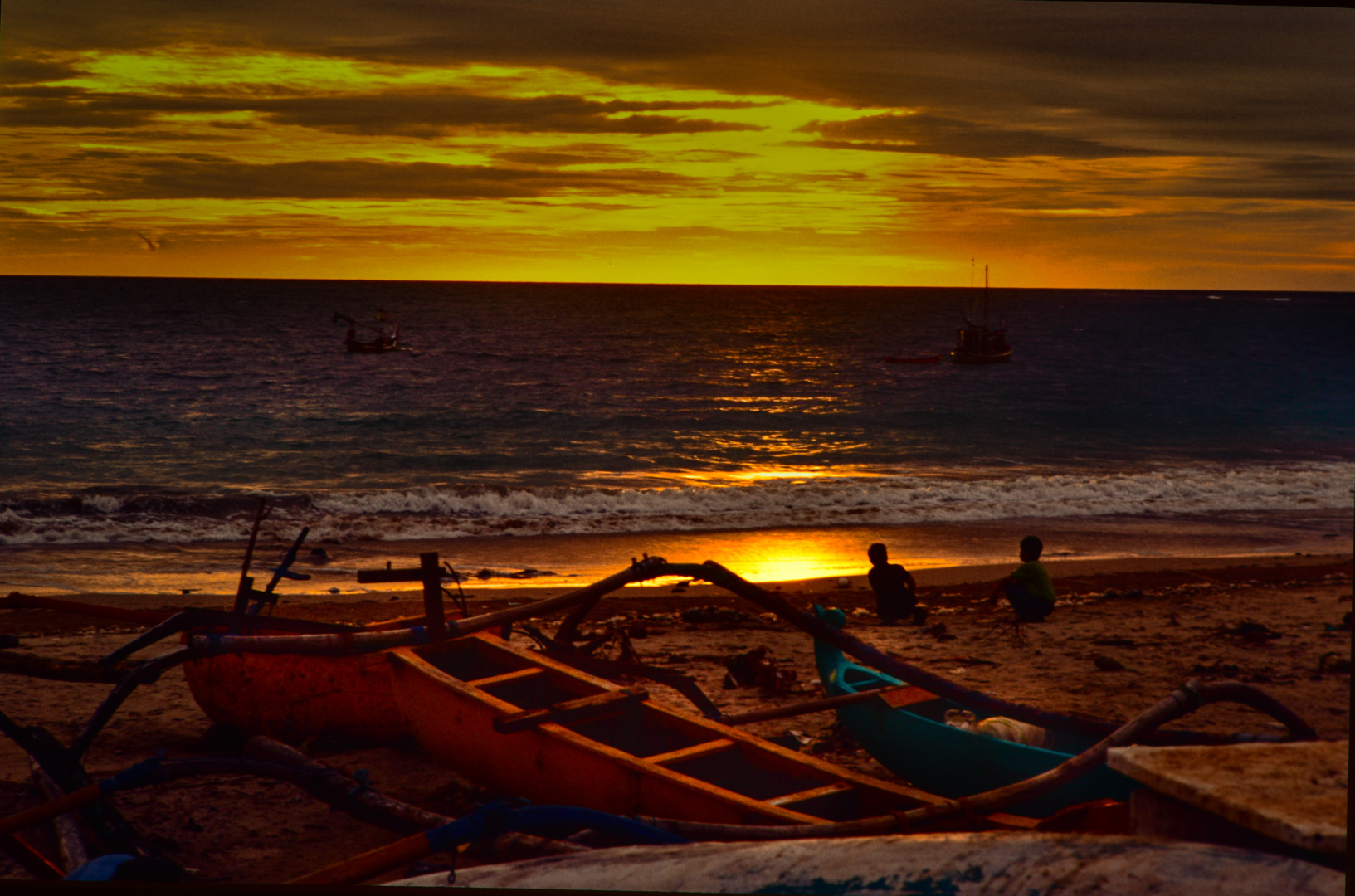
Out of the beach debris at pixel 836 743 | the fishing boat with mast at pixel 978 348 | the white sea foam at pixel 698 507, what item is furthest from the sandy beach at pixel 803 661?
the fishing boat with mast at pixel 978 348

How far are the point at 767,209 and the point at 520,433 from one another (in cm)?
879

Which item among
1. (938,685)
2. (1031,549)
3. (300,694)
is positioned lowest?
(300,694)

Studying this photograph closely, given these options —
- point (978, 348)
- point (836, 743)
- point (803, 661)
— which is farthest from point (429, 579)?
point (978, 348)

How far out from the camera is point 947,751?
3.96m

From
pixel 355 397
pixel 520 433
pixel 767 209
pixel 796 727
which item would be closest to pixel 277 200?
pixel 520 433

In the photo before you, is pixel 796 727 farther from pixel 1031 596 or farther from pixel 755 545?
pixel 755 545

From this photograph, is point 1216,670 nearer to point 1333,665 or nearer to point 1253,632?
point 1333,665

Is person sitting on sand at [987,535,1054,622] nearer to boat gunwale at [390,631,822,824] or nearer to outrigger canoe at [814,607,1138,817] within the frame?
outrigger canoe at [814,607,1138,817]

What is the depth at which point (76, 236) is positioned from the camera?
565 inches

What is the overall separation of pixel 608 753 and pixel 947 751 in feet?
4.66

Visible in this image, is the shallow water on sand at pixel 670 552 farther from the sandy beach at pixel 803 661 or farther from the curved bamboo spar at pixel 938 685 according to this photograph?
the curved bamboo spar at pixel 938 685

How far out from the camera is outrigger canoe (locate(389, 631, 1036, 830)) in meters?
3.35

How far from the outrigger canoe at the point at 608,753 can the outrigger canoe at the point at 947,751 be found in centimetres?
30

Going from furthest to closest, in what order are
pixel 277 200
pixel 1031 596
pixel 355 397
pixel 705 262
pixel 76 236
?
pixel 355 397, pixel 277 200, pixel 76 236, pixel 705 262, pixel 1031 596
